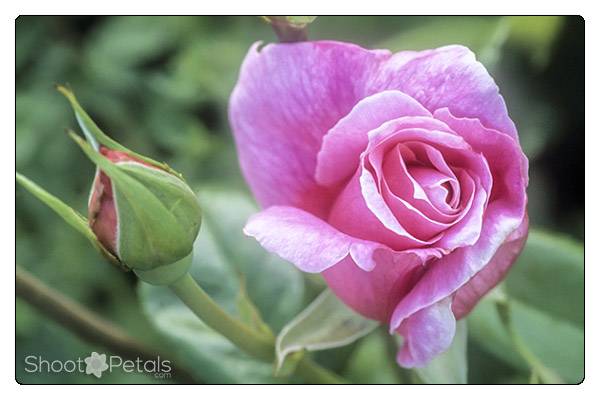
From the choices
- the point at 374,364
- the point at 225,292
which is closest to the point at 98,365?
the point at 225,292

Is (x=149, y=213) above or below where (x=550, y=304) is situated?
above

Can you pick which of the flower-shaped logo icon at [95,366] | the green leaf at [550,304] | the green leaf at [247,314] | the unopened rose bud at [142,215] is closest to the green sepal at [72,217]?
the unopened rose bud at [142,215]

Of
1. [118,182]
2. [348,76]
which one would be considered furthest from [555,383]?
[118,182]

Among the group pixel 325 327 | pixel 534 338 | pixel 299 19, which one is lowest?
pixel 534 338

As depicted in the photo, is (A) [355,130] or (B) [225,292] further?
(B) [225,292]

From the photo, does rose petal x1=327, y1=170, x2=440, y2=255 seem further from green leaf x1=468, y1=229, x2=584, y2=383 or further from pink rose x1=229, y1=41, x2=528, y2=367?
green leaf x1=468, y1=229, x2=584, y2=383

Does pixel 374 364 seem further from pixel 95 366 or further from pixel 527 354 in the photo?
pixel 95 366
